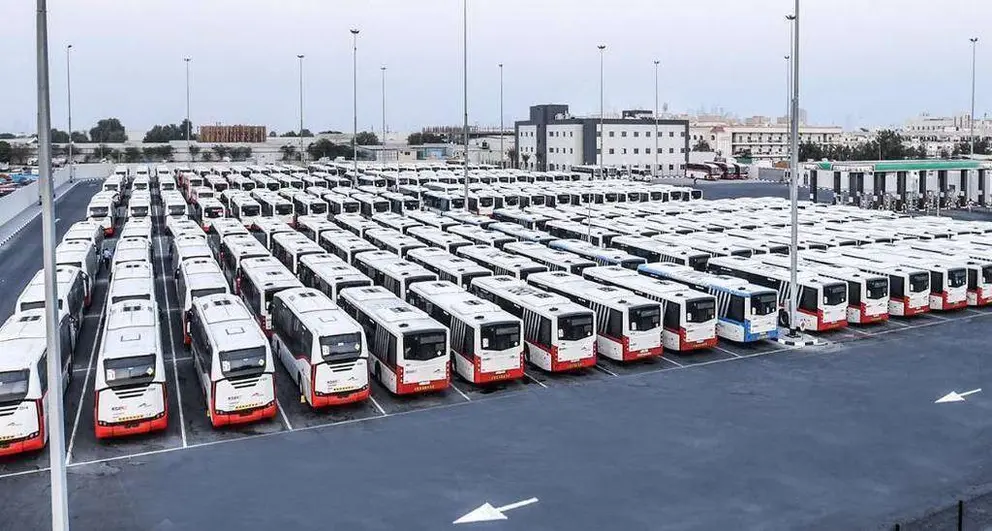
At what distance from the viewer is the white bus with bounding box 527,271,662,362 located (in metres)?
24.2

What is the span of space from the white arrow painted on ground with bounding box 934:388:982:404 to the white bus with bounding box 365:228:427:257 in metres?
20.7

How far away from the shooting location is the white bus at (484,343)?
72.3ft

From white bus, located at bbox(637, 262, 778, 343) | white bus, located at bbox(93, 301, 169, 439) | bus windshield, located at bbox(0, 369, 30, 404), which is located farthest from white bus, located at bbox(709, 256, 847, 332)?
bus windshield, located at bbox(0, 369, 30, 404)

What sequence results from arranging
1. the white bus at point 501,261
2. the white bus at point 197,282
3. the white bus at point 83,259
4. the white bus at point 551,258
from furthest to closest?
the white bus at point 83,259 → the white bus at point 551,258 → the white bus at point 501,261 → the white bus at point 197,282

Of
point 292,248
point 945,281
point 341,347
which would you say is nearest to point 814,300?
point 945,281

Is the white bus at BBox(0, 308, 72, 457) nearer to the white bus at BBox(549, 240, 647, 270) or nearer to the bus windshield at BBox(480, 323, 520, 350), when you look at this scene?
the bus windshield at BBox(480, 323, 520, 350)

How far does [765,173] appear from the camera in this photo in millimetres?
109750

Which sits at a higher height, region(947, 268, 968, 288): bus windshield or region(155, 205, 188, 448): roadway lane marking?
region(947, 268, 968, 288): bus windshield

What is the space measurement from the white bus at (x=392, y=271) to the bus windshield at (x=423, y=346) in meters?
6.57

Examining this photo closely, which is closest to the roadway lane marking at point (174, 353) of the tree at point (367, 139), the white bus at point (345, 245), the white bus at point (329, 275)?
the white bus at point (329, 275)

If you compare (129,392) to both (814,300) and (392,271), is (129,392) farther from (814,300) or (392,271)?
(814,300)

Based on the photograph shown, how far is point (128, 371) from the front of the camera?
59.2 feet

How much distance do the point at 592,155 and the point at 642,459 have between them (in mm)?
90959

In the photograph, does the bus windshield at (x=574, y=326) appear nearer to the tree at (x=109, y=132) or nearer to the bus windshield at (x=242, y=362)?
the bus windshield at (x=242, y=362)
